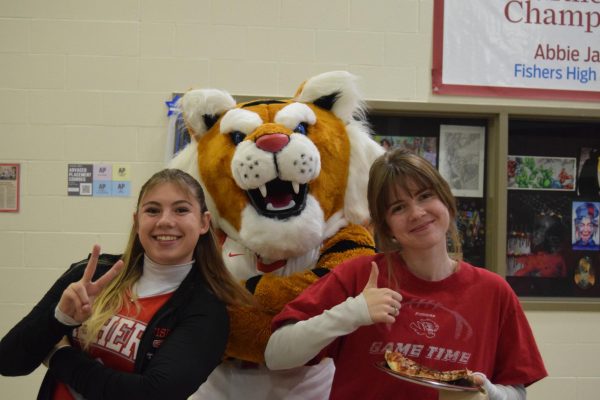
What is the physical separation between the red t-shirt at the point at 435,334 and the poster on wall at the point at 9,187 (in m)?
1.84

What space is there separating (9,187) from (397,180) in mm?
2070

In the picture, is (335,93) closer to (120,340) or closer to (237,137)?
Result: (237,137)

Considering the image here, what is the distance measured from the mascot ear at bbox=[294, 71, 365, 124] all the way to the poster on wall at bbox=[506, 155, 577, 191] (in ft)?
4.74

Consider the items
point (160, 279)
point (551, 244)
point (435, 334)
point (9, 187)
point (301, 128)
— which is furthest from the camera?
point (551, 244)

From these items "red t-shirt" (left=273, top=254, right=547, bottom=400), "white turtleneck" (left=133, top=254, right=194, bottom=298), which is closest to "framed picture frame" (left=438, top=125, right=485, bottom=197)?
"red t-shirt" (left=273, top=254, right=547, bottom=400)

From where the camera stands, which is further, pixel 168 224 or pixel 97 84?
pixel 97 84

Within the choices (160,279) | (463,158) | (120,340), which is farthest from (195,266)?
(463,158)

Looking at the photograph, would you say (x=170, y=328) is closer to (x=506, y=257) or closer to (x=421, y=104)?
(x=421, y=104)

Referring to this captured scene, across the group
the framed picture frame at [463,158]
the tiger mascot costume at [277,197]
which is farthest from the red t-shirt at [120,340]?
the framed picture frame at [463,158]

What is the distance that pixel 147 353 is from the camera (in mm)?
1202

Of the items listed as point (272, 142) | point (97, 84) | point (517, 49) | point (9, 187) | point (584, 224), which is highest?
point (517, 49)

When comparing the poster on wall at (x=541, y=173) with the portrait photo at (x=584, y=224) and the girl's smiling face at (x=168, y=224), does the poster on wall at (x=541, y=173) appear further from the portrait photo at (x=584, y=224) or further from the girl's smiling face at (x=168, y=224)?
the girl's smiling face at (x=168, y=224)

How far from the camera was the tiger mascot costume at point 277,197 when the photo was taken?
149cm

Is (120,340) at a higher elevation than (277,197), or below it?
below
